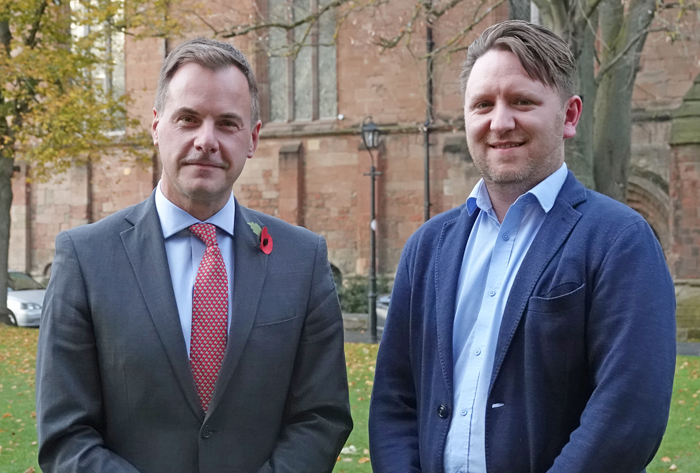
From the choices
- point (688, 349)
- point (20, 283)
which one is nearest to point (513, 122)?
point (688, 349)

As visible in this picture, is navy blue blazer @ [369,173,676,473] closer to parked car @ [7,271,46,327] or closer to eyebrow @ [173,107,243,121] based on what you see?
eyebrow @ [173,107,243,121]

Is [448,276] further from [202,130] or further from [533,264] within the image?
[202,130]

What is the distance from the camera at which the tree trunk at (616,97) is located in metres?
10.9

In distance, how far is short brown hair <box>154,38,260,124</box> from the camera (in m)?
2.44

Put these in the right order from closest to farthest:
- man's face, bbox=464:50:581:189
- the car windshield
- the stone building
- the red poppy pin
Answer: man's face, bbox=464:50:581:189 → the red poppy pin → the stone building → the car windshield

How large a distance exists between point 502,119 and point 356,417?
5755 mm

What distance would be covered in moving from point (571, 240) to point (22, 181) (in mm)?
24734

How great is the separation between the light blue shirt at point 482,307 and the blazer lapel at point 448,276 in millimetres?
26

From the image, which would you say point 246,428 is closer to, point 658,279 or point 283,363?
point 283,363

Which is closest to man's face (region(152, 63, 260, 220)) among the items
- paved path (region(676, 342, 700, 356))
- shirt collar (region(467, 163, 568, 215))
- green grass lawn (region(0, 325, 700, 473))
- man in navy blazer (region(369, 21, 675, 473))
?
man in navy blazer (region(369, 21, 675, 473))

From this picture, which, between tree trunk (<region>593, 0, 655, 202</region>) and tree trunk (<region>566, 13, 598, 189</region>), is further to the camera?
tree trunk (<region>593, 0, 655, 202</region>)

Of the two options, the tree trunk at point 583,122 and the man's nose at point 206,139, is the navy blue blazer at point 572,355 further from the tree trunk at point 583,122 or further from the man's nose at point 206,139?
the tree trunk at point 583,122

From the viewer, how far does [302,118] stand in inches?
891

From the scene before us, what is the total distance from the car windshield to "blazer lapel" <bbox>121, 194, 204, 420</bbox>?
18762 mm
